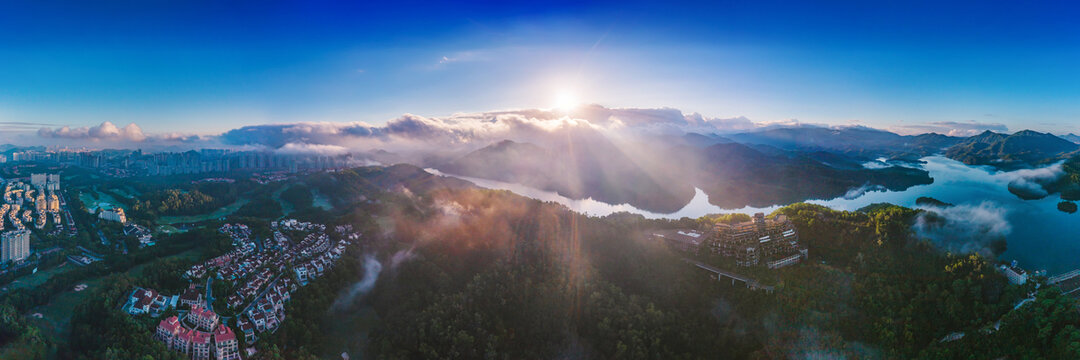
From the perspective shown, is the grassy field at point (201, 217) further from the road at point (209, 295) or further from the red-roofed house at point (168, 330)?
the red-roofed house at point (168, 330)

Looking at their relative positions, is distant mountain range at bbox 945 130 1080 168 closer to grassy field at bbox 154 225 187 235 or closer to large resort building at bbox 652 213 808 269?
large resort building at bbox 652 213 808 269

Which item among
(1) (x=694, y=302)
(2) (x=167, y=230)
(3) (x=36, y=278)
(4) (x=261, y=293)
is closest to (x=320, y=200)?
(2) (x=167, y=230)

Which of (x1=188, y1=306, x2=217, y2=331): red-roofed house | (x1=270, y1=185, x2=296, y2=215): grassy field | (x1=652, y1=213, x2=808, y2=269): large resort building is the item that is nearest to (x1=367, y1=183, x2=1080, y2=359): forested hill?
(x1=652, y1=213, x2=808, y2=269): large resort building

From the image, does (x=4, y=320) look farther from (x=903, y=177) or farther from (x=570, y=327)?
(x=903, y=177)

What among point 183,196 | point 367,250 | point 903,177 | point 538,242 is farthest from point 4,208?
point 903,177

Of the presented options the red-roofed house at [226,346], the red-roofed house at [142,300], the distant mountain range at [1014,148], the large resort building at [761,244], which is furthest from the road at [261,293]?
the distant mountain range at [1014,148]

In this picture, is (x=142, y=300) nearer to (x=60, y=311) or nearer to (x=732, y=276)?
(x=60, y=311)
